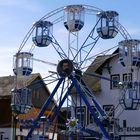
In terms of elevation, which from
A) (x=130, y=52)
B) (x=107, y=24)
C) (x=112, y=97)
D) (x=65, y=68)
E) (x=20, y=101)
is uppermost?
(x=107, y=24)

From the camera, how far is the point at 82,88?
2908 cm

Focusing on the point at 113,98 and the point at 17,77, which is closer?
the point at 17,77

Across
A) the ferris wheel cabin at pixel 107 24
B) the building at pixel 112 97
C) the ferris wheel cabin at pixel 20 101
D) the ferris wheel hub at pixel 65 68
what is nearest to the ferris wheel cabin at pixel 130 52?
the ferris wheel cabin at pixel 107 24

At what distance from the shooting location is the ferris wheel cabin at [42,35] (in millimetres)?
29688

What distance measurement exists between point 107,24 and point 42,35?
12.6 feet

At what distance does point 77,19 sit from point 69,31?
0.97 meters

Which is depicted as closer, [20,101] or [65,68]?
[65,68]

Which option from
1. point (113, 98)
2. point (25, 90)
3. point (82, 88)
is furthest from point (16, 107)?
point (113, 98)

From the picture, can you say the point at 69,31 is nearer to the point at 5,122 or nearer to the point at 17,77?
the point at 17,77

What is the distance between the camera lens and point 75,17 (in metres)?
28.5

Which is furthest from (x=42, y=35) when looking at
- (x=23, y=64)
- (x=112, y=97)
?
(x=112, y=97)

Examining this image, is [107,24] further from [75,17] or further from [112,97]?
[112,97]

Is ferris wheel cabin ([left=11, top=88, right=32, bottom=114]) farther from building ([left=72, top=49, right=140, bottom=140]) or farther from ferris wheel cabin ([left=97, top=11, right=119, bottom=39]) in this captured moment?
building ([left=72, top=49, right=140, bottom=140])

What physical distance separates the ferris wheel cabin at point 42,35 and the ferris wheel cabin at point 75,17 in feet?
5.53
